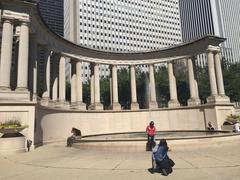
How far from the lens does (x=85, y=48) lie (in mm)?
50688

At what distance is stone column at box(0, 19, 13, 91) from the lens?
28.5m

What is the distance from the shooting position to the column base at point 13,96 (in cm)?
2762

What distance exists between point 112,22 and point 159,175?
186756 millimetres

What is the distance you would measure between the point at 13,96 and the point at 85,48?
25248 mm

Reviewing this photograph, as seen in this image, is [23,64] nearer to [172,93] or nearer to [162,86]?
[172,93]

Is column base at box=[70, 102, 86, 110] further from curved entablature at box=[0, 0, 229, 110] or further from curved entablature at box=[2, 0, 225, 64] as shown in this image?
curved entablature at box=[2, 0, 225, 64]

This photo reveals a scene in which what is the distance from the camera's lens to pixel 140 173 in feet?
43.4

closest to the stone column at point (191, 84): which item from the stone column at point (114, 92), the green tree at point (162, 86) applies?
the stone column at point (114, 92)

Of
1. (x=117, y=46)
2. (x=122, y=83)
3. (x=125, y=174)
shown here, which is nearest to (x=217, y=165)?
(x=125, y=174)

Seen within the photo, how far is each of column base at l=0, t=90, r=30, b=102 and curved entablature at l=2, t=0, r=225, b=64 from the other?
11.4 meters

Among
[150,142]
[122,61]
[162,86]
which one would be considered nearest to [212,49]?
[122,61]

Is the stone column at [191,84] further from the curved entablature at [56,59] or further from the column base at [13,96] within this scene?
the column base at [13,96]

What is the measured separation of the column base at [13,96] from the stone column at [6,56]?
1.90 ft

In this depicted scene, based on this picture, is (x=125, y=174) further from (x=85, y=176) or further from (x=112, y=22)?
(x=112, y=22)
